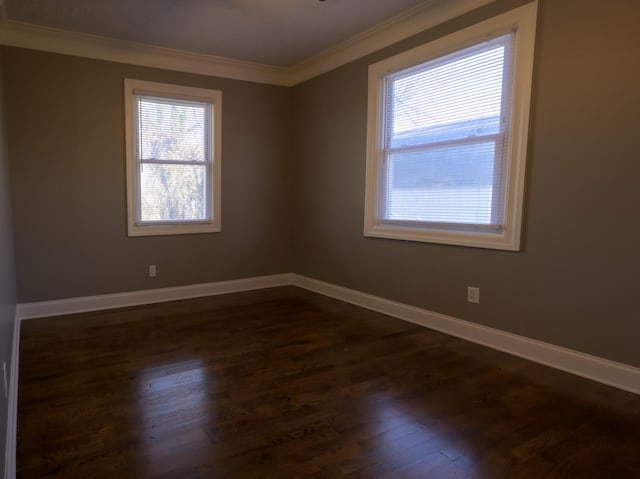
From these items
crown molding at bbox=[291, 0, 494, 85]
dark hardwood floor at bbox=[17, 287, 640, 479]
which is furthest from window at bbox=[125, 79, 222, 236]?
dark hardwood floor at bbox=[17, 287, 640, 479]

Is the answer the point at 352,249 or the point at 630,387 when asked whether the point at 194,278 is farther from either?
the point at 630,387

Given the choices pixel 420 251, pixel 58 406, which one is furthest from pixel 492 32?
pixel 58 406

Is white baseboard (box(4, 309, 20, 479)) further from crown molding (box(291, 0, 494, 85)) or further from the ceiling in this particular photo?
crown molding (box(291, 0, 494, 85))

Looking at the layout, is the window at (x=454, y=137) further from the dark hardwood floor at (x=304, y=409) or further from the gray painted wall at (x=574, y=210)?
the dark hardwood floor at (x=304, y=409)

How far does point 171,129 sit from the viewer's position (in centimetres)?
441

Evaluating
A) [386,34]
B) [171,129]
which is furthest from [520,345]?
[171,129]

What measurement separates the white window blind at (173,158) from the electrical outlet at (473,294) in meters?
2.94

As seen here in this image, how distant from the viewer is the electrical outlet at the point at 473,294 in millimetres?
3160

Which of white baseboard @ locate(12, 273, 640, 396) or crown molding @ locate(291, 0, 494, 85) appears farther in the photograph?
crown molding @ locate(291, 0, 494, 85)

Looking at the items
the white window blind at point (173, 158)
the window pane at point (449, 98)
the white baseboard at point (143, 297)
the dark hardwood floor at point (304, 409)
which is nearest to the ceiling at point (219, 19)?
the window pane at point (449, 98)

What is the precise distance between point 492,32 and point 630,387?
2.45 metres

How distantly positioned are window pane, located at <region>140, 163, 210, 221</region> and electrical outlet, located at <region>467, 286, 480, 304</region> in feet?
9.72

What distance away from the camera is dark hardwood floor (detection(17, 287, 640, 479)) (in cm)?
173

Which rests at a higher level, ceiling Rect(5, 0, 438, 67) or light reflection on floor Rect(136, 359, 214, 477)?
ceiling Rect(5, 0, 438, 67)
